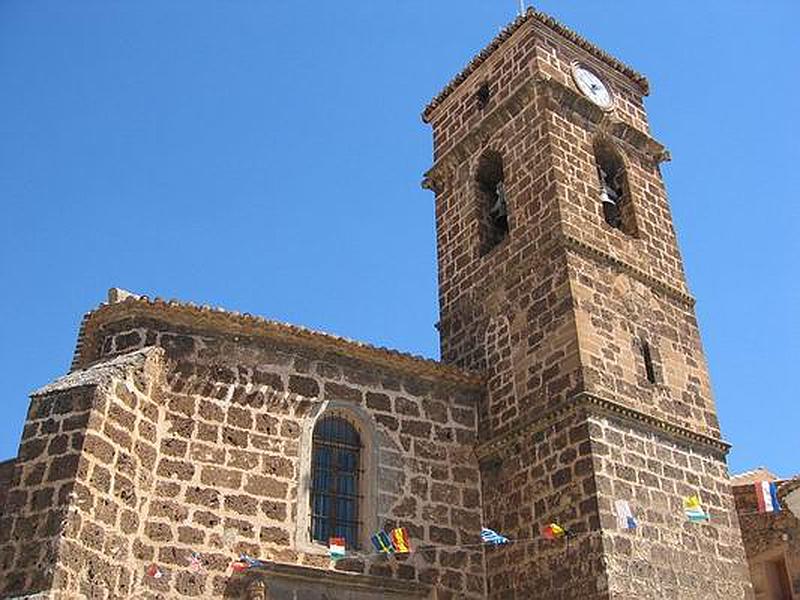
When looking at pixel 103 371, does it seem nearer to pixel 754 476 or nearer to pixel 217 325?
pixel 217 325

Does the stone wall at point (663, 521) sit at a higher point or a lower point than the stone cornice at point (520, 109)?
lower

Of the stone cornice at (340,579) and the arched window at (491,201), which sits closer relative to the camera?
the stone cornice at (340,579)

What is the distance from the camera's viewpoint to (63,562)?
297 inches

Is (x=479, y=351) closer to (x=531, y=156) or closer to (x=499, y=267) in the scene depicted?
(x=499, y=267)

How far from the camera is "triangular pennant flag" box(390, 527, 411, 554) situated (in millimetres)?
10000

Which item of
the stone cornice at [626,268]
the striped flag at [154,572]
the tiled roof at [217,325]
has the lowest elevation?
the striped flag at [154,572]

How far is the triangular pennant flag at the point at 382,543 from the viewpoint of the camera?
995 cm

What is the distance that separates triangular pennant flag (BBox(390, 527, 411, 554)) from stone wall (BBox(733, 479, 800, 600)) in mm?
6311

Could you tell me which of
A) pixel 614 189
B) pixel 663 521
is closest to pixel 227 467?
pixel 663 521

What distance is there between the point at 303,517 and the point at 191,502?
4.37 feet

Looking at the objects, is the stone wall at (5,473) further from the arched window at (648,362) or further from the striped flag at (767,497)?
the striped flag at (767,497)

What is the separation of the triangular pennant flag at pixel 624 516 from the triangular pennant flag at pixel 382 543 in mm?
2654

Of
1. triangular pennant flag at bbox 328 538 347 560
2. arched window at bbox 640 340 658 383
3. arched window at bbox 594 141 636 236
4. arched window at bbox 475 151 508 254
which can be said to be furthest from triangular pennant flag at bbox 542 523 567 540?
arched window at bbox 594 141 636 236

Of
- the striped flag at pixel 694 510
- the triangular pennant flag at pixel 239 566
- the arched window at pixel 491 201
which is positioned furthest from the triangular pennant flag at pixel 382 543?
the arched window at pixel 491 201
